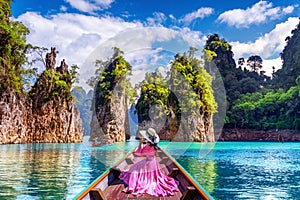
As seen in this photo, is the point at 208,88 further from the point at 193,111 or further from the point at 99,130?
the point at 99,130

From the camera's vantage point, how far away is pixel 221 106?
51156 mm

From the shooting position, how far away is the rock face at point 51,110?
3544 cm

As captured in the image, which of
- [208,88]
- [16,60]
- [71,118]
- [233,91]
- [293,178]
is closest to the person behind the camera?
[293,178]

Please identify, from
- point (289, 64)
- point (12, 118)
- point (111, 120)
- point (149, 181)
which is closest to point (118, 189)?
point (149, 181)

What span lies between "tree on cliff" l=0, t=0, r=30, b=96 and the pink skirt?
2591cm

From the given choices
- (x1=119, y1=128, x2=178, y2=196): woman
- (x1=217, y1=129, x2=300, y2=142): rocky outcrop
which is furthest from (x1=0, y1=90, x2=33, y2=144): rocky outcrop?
(x1=217, y1=129, x2=300, y2=142): rocky outcrop

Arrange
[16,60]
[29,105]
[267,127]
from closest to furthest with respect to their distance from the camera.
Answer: [16,60] < [29,105] < [267,127]

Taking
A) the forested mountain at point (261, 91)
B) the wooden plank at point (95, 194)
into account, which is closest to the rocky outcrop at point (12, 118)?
the wooden plank at point (95, 194)

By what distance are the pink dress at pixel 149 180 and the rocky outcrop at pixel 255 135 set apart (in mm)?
45034

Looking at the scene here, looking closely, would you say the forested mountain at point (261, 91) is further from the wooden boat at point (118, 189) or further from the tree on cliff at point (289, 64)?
the wooden boat at point (118, 189)

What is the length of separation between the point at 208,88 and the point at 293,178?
32027 mm

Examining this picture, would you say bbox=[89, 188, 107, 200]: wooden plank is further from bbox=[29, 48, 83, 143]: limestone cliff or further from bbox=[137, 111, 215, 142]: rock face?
bbox=[137, 111, 215, 142]: rock face

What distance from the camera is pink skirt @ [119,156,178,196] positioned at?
17.7 ft

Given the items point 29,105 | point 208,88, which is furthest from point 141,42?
point 208,88
